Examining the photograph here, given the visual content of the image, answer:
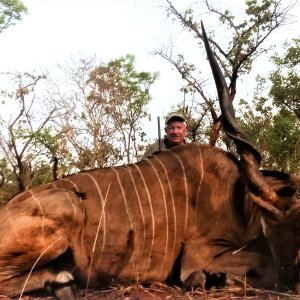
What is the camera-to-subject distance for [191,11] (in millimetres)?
9570

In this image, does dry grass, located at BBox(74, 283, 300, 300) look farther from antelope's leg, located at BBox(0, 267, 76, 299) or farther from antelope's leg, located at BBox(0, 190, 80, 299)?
antelope's leg, located at BBox(0, 190, 80, 299)

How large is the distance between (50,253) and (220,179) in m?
1.00

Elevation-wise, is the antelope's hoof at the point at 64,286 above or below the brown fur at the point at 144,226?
below

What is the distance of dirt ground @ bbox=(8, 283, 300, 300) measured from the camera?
7.50 ft

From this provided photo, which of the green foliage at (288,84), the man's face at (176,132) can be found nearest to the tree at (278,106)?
the green foliage at (288,84)

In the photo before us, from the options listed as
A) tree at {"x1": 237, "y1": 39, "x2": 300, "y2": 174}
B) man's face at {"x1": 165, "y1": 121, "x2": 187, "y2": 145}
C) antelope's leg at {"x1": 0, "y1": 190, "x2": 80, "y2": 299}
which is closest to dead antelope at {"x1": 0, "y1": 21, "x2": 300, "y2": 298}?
antelope's leg at {"x1": 0, "y1": 190, "x2": 80, "y2": 299}

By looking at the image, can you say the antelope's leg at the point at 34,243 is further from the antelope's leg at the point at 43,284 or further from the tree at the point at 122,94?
the tree at the point at 122,94

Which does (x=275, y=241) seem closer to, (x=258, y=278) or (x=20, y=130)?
(x=258, y=278)

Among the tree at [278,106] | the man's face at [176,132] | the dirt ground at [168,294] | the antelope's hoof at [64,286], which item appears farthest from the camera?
the tree at [278,106]

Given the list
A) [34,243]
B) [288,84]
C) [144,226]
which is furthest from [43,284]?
[288,84]

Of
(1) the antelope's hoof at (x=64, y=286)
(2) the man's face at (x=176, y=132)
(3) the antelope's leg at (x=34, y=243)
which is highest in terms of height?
(2) the man's face at (x=176, y=132)

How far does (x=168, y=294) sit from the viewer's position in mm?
2490

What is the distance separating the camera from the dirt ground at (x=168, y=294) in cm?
229

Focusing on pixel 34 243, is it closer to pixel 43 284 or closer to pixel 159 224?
pixel 43 284
